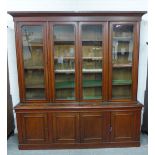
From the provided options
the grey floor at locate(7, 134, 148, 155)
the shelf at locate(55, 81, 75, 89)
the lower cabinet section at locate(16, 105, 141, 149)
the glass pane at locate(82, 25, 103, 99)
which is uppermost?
the glass pane at locate(82, 25, 103, 99)

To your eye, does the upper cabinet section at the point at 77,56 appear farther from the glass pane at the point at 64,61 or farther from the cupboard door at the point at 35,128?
the cupboard door at the point at 35,128

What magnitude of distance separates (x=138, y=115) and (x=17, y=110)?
1.93 metres

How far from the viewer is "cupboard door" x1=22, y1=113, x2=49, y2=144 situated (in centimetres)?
266

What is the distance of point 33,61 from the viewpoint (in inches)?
108

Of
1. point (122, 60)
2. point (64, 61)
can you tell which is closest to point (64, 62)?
point (64, 61)

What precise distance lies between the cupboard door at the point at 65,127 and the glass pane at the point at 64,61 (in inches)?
11.8

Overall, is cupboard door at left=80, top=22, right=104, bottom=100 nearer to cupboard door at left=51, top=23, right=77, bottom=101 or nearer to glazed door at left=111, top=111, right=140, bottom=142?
cupboard door at left=51, top=23, right=77, bottom=101

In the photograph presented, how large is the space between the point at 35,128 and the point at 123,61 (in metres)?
1.81

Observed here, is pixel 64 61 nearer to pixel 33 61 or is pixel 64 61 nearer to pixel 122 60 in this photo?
pixel 33 61

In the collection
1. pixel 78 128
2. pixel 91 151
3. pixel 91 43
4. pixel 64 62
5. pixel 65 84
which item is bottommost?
pixel 91 151

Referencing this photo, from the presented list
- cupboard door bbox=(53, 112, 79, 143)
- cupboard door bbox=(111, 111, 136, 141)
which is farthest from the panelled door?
cupboard door bbox=(111, 111, 136, 141)

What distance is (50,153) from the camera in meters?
2.65

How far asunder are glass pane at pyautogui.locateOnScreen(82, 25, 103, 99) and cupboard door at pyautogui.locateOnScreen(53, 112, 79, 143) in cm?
42

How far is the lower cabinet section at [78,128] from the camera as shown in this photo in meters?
2.66
